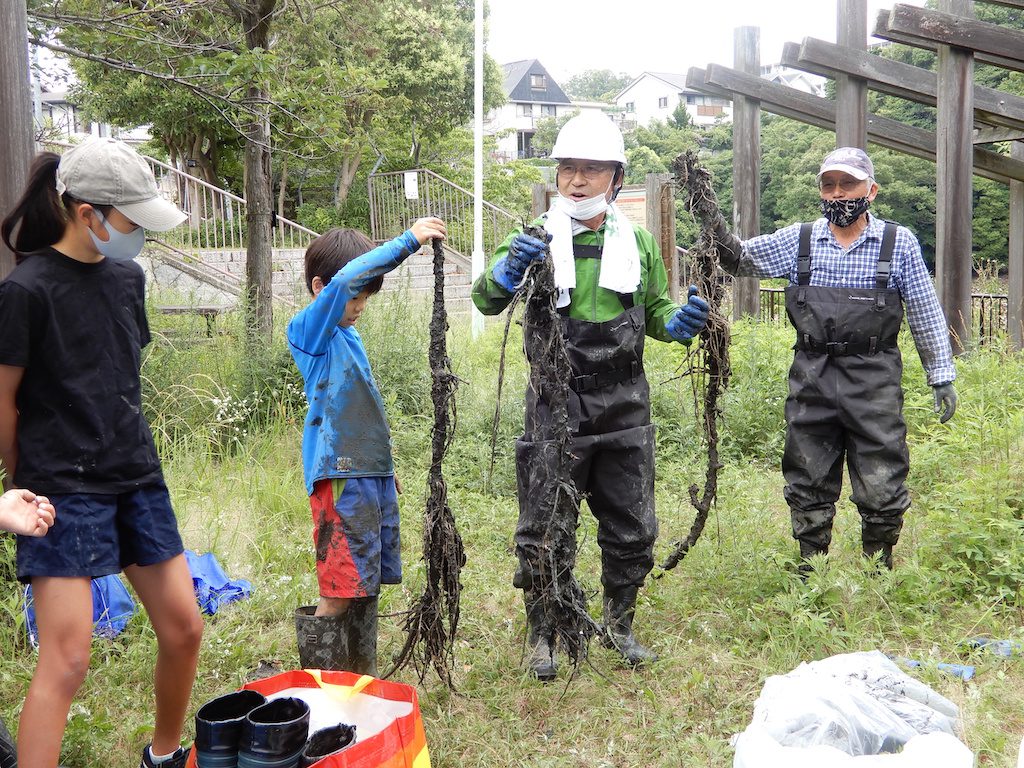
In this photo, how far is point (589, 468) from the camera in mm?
4066

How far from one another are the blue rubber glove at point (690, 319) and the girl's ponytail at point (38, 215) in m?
2.35

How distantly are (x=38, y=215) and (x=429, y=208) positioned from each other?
19904mm

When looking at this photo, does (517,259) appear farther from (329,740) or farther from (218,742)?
(218,742)

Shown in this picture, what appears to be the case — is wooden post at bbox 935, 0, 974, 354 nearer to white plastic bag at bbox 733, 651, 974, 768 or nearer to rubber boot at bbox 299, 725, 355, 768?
white plastic bag at bbox 733, 651, 974, 768

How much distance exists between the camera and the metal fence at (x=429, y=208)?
21.4 meters

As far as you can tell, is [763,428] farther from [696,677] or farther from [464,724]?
[464,724]

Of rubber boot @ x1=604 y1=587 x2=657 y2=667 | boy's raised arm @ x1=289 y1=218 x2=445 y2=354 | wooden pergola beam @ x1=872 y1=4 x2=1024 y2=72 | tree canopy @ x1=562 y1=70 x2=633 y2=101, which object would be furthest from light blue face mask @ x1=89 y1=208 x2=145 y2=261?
tree canopy @ x1=562 y1=70 x2=633 y2=101

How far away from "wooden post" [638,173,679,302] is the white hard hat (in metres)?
5.60

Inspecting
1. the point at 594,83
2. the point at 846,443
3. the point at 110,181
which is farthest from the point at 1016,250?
the point at 594,83

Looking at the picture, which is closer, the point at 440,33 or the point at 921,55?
the point at 440,33

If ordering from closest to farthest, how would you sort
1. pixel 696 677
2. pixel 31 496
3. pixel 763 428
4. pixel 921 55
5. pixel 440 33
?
pixel 31 496, pixel 696 677, pixel 763 428, pixel 440 33, pixel 921 55

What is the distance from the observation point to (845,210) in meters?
4.55

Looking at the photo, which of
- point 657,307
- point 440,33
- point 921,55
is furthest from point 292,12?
point 921,55

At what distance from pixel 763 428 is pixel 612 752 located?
14.9 ft
